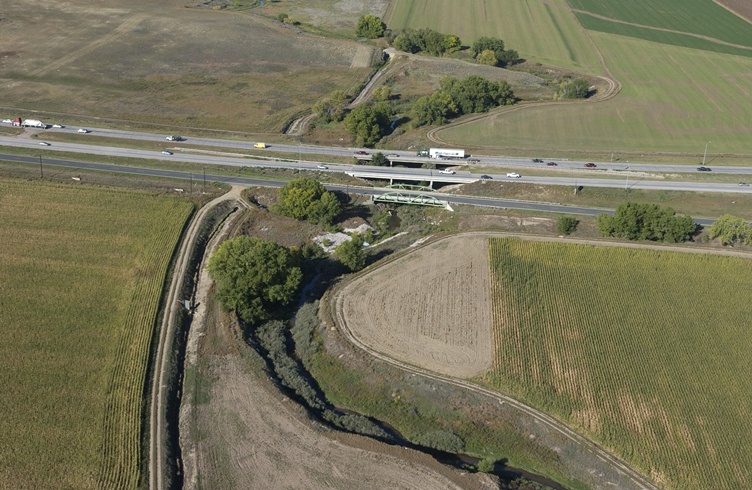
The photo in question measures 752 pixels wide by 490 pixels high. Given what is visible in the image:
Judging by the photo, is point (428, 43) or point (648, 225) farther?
point (428, 43)

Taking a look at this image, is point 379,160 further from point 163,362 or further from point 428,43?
point 428,43

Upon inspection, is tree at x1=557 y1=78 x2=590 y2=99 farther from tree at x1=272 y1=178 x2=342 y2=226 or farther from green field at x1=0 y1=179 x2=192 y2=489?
green field at x1=0 y1=179 x2=192 y2=489

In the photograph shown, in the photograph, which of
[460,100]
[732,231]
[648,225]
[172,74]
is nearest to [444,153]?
[460,100]

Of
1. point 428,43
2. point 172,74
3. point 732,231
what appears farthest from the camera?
point 428,43

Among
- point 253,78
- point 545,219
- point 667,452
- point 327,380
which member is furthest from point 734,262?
point 253,78

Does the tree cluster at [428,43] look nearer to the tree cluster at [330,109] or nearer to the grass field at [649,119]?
the grass field at [649,119]

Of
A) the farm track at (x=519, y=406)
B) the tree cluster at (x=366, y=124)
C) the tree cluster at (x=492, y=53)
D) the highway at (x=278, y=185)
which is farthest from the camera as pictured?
the tree cluster at (x=492, y=53)

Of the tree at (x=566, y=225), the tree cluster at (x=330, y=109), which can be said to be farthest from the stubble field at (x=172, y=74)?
the tree at (x=566, y=225)
